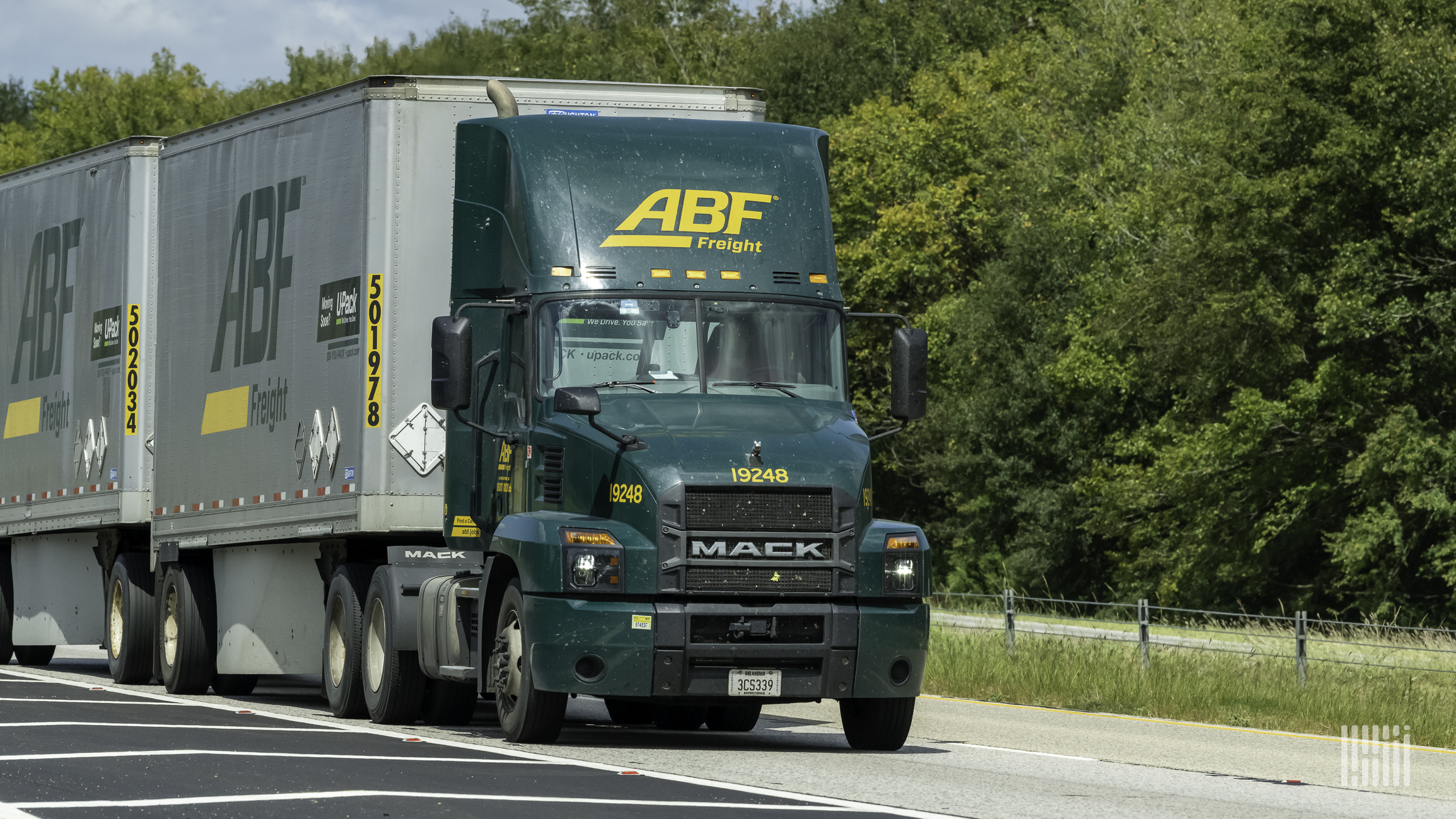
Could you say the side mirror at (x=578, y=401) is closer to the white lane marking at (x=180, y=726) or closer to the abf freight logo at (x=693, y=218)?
the abf freight logo at (x=693, y=218)

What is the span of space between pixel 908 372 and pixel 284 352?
6029 mm

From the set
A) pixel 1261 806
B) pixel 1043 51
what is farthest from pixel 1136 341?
pixel 1261 806

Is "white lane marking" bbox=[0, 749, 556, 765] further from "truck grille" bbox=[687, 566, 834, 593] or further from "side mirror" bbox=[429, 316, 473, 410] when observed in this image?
"side mirror" bbox=[429, 316, 473, 410]

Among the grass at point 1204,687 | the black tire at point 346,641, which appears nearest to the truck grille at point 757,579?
the black tire at point 346,641

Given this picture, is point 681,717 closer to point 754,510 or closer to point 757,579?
point 757,579

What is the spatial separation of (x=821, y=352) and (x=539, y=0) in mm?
73757

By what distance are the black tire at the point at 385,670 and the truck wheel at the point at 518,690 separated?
1.83 meters

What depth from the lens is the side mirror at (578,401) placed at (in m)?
14.1

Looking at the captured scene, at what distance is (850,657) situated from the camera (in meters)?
14.0

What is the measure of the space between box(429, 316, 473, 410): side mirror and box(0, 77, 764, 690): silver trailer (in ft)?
6.67

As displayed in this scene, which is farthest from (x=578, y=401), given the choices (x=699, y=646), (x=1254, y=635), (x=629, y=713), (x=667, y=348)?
(x=1254, y=635)

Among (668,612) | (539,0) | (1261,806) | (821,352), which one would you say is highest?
(539,0)

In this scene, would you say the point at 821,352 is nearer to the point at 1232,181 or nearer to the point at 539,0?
the point at 1232,181

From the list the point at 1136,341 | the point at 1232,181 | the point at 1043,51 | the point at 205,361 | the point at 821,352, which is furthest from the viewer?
the point at 1043,51
